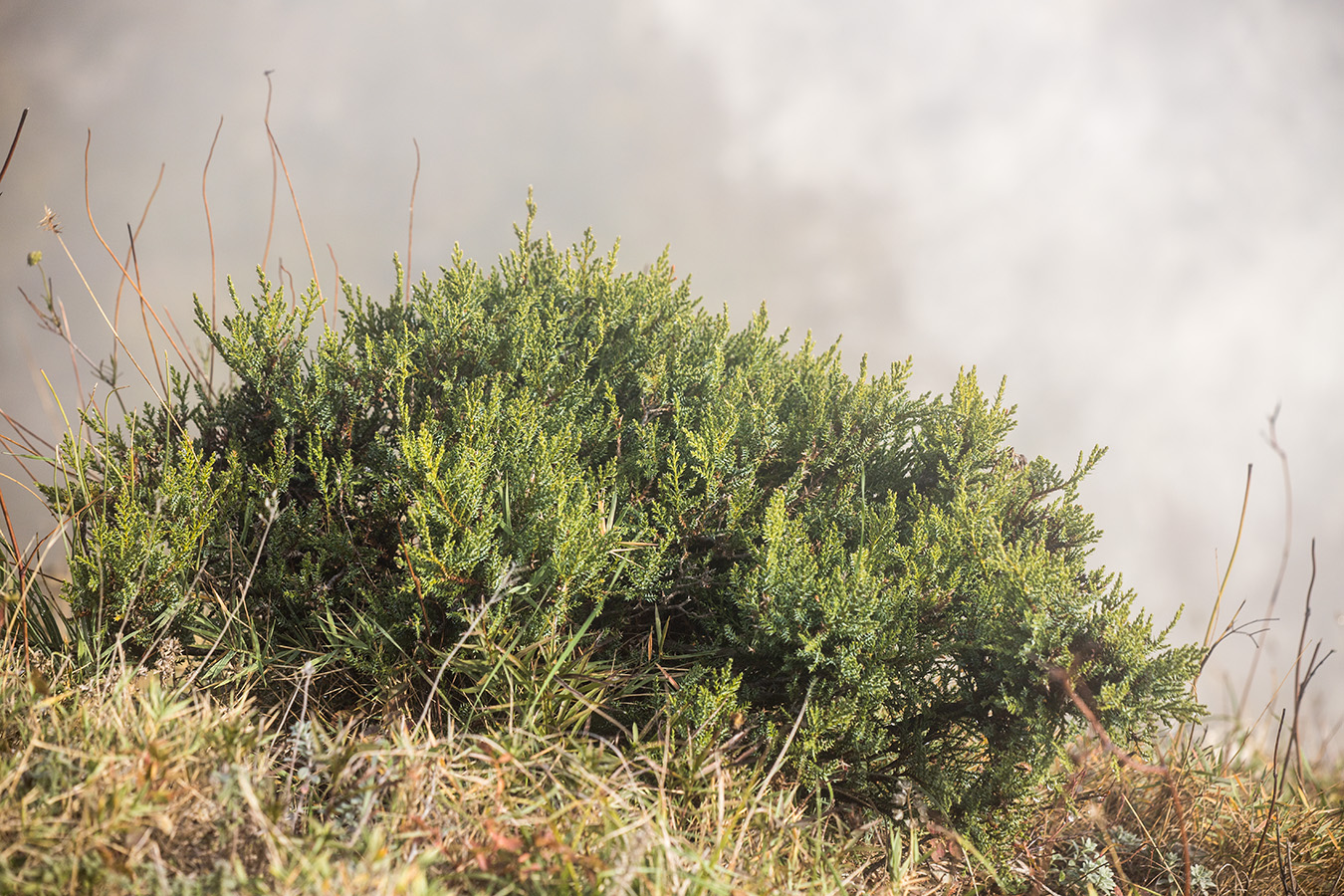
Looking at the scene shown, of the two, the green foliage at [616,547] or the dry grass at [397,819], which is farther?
the green foliage at [616,547]

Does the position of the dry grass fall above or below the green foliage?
below

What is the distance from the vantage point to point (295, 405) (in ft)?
10.3

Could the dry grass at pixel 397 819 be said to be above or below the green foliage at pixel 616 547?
below

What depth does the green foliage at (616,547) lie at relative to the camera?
9.16ft

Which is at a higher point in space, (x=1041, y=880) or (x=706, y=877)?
(x=1041, y=880)

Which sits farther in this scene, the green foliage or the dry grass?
the green foliage

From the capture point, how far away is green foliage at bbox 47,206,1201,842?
2.79 m

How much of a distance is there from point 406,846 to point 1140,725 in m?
2.82

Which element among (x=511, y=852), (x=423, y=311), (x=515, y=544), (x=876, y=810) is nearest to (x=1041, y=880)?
(x=876, y=810)

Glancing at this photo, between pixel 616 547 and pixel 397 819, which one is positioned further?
pixel 616 547

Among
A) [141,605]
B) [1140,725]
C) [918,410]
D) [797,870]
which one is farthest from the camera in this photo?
→ [918,410]

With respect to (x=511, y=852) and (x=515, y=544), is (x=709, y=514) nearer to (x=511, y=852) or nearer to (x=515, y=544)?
(x=515, y=544)

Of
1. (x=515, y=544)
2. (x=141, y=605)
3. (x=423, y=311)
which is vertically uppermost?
(x=423, y=311)

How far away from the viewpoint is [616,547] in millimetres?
3023
